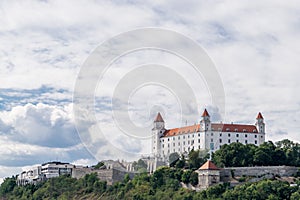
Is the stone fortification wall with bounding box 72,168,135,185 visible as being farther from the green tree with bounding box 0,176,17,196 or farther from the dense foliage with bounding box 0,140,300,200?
the green tree with bounding box 0,176,17,196

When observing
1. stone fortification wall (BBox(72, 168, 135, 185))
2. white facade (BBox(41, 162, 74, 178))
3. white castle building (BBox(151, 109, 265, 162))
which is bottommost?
stone fortification wall (BBox(72, 168, 135, 185))

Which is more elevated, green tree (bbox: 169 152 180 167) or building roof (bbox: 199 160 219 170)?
green tree (bbox: 169 152 180 167)

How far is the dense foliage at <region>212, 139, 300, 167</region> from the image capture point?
8281 centimetres

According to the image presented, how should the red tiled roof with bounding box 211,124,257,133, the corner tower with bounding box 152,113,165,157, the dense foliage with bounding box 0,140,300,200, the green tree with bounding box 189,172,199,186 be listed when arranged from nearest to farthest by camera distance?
the dense foliage with bounding box 0,140,300,200 → the green tree with bounding box 189,172,199,186 → the red tiled roof with bounding box 211,124,257,133 → the corner tower with bounding box 152,113,165,157

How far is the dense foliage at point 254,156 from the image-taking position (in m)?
82.8

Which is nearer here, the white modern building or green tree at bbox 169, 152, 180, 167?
green tree at bbox 169, 152, 180, 167

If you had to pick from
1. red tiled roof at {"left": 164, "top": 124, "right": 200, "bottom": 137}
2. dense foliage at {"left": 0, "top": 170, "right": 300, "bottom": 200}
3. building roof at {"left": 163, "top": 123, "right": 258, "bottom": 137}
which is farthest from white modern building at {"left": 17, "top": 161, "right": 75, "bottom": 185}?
building roof at {"left": 163, "top": 123, "right": 258, "bottom": 137}

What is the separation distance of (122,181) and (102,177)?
3.91m

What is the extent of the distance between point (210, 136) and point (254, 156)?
60.5ft

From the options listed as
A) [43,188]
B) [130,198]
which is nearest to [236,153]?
[130,198]

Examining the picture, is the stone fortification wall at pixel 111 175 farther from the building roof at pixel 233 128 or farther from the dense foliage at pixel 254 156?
the building roof at pixel 233 128

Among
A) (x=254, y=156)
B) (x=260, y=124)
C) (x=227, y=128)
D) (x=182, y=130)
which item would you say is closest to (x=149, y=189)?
(x=254, y=156)

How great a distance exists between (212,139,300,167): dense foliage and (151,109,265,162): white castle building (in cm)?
1351

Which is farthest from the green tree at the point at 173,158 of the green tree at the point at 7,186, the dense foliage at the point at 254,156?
the green tree at the point at 7,186
